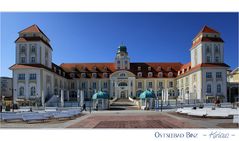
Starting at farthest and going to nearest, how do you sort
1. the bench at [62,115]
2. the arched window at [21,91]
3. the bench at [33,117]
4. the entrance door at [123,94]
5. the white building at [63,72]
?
1. the entrance door at [123,94]
2. the arched window at [21,91]
3. the white building at [63,72]
4. the bench at [62,115]
5. the bench at [33,117]

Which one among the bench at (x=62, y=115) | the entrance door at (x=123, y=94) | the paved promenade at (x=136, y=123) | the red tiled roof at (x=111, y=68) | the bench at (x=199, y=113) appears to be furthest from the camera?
the entrance door at (x=123, y=94)

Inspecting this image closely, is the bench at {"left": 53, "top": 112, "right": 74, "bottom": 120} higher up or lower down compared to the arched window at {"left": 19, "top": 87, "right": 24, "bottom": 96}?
lower down

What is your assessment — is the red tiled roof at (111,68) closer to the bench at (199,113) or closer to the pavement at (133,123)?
the bench at (199,113)

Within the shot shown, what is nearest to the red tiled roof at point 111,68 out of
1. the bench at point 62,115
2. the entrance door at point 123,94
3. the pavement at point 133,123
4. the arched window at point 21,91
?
the entrance door at point 123,94

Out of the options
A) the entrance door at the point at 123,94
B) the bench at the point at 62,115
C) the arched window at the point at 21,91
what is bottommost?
the bench at the point at 62,115

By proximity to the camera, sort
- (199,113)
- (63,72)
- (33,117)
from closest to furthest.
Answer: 1. (33,117)
2. (199,113)
3. (63,72)

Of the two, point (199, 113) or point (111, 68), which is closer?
point (199, 113)

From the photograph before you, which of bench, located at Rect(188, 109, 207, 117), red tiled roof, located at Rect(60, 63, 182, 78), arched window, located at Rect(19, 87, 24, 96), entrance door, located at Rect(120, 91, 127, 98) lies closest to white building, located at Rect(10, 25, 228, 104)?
arched window, located at Rect(19, 87, 24, 96)

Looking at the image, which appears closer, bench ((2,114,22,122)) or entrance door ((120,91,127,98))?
bench ((2,114,22,122))

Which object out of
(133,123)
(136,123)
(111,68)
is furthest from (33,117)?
(111,68)

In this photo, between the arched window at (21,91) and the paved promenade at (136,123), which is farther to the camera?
the arched window at (21,91)

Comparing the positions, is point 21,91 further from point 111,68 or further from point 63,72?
point 111,68

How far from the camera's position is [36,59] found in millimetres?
42812

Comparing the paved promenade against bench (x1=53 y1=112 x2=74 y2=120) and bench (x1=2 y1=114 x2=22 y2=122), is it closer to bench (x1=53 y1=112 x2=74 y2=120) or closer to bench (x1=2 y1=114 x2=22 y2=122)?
bench (x1=2 y1=114 x2=22 y2=122)
